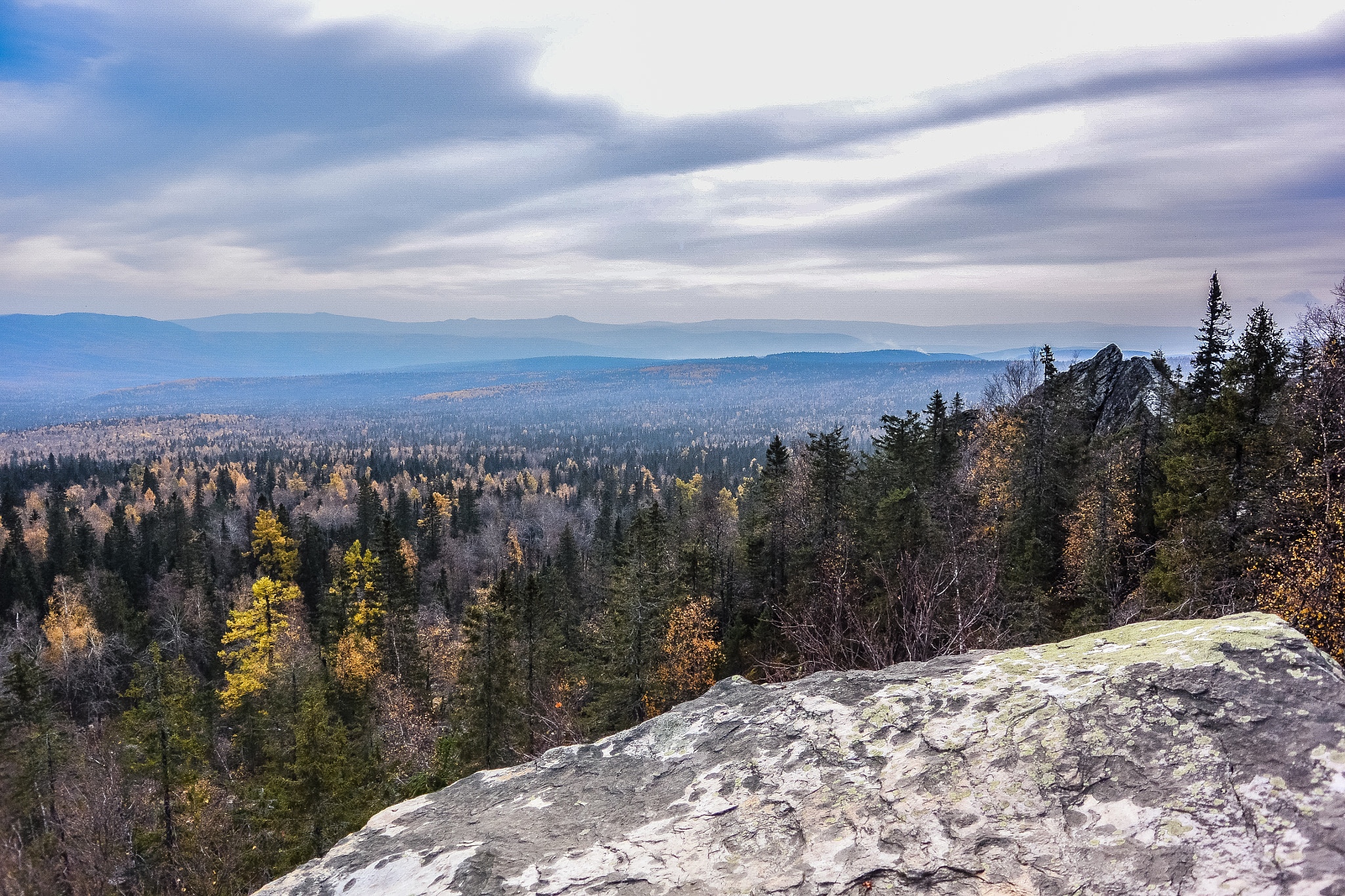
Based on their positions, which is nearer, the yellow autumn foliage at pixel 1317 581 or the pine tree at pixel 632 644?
the yellow autumn foliage at pixel 1317 581

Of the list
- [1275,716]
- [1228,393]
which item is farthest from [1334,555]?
[1275,716]

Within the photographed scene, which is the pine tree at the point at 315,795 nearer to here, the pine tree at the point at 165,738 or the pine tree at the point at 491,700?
the pine tree at the point at 165,738

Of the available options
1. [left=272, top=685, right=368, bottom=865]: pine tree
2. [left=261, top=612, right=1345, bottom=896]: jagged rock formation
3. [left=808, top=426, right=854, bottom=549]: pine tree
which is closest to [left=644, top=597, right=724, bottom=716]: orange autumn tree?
[left=808, top=426, right=854, bottom=549]: pine tree

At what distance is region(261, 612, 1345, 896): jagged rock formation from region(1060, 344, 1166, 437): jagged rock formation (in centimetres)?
4086

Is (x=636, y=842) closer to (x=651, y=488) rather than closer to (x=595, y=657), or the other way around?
(x=595, y=657)

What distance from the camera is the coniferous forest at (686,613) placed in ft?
56.4

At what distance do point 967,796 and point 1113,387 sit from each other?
50375 mm

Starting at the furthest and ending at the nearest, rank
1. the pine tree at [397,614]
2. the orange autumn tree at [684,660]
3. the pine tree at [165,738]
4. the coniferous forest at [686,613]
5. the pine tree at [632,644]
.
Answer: the pine tree at [397,614], the orange autumn tree at [684,660], the pine tree at [632,644], the pine tree at [165,738], the coniferous forest at [686,613]

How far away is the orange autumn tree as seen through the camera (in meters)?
31.1

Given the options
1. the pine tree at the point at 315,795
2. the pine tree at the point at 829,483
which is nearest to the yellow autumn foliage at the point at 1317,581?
the pine tree at the point at 829,483

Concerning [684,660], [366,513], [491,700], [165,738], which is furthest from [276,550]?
[684,660]

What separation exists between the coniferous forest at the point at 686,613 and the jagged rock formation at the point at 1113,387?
61cm

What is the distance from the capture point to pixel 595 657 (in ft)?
127

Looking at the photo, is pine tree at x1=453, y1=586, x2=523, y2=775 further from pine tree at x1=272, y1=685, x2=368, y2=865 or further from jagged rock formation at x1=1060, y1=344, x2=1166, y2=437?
jagged rock formation at x1=1060, y1=344, x2=1166, y2=437
